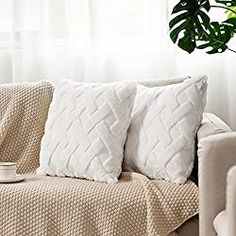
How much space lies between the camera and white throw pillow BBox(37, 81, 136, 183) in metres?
2.73

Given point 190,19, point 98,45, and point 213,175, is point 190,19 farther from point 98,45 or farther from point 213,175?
point 213,175

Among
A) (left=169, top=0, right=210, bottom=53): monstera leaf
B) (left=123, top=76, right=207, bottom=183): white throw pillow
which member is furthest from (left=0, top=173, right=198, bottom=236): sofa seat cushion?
(left=169, top=0, right=210, bottom=53): monstera leaf

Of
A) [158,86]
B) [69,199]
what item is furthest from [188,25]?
[69,199]

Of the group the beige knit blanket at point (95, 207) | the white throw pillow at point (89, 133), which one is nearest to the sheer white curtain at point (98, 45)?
the white throw pillow at point (89, 133)

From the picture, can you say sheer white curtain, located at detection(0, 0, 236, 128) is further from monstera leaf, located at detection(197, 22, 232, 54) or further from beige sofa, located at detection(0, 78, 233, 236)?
monstera leaf, located at detection(197, 22, 232, 54)

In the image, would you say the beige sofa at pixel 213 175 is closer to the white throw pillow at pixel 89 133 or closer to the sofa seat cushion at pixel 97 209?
the sofa seat cushion at pixel 97 209

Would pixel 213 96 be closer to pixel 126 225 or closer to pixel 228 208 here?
pixel 126 225

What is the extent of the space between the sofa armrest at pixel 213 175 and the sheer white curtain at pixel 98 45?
3.89 feet

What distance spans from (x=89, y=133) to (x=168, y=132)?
1.13 feet

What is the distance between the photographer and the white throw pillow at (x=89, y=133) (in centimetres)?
273

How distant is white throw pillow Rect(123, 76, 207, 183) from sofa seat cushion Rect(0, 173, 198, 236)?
0.46 ft

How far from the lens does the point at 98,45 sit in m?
3.45

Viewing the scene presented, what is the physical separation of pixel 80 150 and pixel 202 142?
2.22 feet

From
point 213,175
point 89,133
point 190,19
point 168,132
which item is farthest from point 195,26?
point 213,175
